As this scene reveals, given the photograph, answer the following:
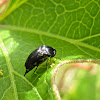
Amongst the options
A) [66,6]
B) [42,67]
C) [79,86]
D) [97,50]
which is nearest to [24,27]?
[66,6]

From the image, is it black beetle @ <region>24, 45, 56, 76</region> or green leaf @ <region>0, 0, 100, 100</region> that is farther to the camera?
black beetle @ <region>24, 45, 56, 76</region>

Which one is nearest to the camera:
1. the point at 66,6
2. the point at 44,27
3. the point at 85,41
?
the point at 85,41

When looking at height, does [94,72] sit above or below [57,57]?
below

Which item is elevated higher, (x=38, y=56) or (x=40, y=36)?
(x=40, y=36)

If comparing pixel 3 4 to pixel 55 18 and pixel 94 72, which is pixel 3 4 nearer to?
pixel 55 18

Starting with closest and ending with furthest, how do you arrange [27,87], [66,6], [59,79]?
[27,87]
[66,6]
[59,79]
